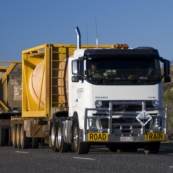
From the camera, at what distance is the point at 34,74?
26312 mm

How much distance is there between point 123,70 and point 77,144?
8.73 ft

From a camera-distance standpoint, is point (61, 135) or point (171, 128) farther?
point (171, 128)

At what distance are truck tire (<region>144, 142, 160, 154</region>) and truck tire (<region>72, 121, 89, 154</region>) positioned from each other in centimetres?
205

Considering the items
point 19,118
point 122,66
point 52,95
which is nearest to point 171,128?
point 19,118

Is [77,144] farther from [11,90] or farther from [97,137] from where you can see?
[11,90]

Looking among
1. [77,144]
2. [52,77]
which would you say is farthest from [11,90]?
[77,144]

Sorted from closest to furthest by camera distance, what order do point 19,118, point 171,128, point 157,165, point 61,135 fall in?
1. point 157,165
2. point 61,135
3. point 19,118
4. point 171,128

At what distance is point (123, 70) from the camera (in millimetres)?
20844

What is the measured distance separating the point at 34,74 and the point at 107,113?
620 centimetres

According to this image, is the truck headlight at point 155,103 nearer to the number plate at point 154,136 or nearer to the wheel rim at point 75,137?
the number plate at point 154,136

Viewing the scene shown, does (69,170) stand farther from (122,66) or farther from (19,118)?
(19,118)

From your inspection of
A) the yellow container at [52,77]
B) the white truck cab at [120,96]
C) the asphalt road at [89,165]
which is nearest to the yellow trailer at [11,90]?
the yellow container at [52,77]

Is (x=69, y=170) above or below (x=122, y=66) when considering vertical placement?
below

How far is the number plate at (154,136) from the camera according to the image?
20812mm
